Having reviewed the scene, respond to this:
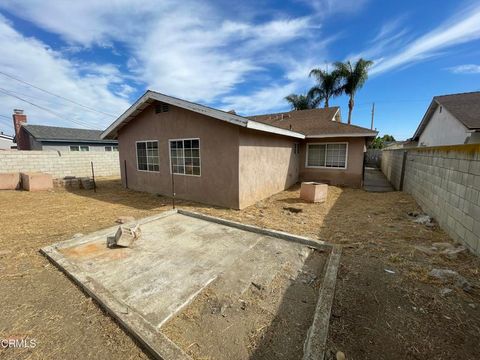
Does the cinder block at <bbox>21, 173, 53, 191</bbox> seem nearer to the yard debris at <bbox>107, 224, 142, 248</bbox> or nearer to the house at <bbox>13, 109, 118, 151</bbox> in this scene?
the house at <bbox>13, 109, 118, 151</bbox>

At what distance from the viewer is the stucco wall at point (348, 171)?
976cm

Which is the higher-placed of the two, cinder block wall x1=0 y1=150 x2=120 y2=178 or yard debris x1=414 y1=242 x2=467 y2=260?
cinder block wall x1=0 y1=150 x2=120 y2=178

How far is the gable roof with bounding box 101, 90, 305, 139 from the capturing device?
18.7 feet

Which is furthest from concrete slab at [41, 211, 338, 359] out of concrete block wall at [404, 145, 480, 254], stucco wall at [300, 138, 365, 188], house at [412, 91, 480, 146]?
house at [412, 91, 480, 146]

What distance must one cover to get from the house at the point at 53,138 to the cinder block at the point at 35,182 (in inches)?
288

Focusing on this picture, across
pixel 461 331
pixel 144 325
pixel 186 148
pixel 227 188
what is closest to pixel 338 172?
pixel 227 188

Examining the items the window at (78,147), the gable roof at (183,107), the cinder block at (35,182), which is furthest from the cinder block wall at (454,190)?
the window at (78,147)

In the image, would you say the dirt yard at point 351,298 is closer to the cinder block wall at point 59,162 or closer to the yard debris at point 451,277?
the yard debris at point 451,277

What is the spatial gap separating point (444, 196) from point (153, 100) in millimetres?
9202

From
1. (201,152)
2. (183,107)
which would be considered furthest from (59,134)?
(201,152)

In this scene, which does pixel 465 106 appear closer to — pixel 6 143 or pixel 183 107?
pixel 183 107

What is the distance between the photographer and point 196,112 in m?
6.84

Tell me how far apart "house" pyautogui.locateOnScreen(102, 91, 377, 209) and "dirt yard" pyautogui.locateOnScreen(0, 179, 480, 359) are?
1.92m

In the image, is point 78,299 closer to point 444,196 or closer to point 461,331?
point 461,331
